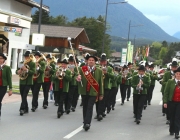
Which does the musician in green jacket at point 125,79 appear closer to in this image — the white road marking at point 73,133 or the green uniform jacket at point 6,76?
the white road marking at point 73,133

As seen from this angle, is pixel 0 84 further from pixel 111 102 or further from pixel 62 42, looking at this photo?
pixel 62 42

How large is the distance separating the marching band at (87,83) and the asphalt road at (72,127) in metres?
0.32

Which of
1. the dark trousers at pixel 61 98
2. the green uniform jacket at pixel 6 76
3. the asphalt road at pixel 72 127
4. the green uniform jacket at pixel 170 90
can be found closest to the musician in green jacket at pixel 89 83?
the asphalt road at pixel 72 127

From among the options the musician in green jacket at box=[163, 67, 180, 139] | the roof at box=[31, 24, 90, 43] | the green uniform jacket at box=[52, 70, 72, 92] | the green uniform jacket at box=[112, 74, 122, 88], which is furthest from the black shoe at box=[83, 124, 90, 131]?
the roof at box=[31, 24, 90, 43]

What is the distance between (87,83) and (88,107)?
0.64 m

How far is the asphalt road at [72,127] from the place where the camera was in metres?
10.7

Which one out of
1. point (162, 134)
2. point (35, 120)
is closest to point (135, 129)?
point (162, 134)

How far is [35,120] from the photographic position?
13.1 metres

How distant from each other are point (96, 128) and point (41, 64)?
413 centimetres

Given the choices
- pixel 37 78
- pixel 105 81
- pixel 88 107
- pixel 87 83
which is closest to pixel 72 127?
pixel 88 107

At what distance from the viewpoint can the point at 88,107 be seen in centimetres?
1173

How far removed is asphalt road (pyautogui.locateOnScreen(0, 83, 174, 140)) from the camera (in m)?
10.7

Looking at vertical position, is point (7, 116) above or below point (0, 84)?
below

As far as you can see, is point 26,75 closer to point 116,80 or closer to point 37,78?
point 37,78
